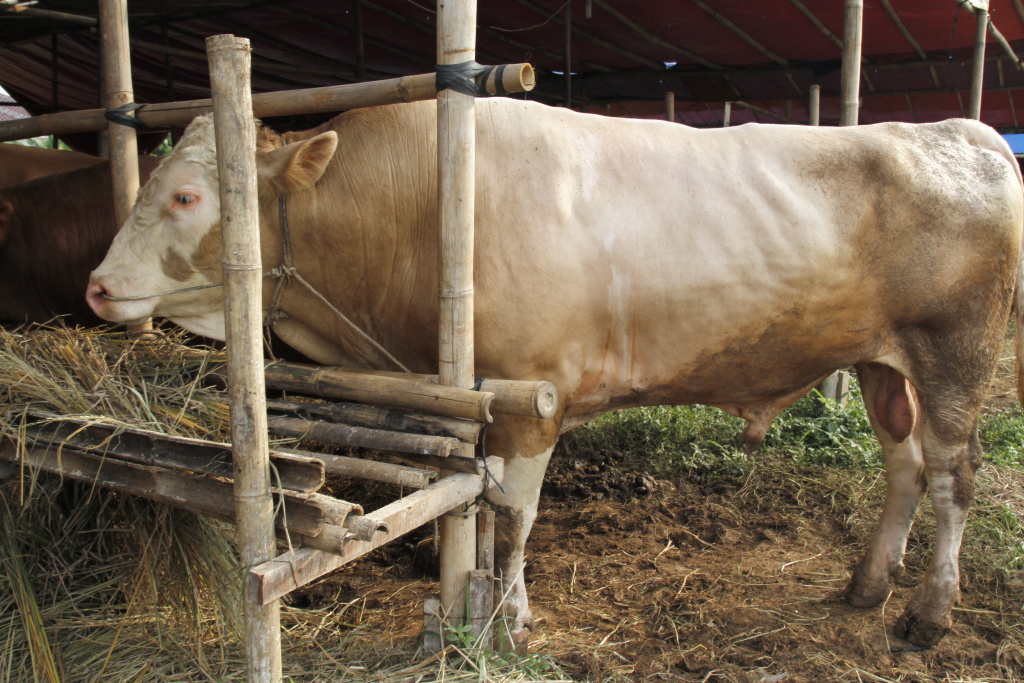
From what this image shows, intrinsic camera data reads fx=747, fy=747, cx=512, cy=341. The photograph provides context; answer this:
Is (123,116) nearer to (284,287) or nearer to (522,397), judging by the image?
(284,287)

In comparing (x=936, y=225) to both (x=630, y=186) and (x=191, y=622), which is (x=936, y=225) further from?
(x=191, y=622)

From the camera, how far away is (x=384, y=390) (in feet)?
8.23

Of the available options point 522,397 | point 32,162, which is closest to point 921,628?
point 522,397

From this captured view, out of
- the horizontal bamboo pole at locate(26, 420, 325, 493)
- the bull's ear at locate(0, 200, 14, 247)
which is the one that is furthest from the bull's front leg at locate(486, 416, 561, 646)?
the bull's ear at locate(0, 200, 14, 247)

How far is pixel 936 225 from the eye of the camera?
9.89ft

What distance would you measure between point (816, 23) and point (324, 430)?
568 centimetres

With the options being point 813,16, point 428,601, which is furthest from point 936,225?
point 813,16

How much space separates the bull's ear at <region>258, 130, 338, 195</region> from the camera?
8.66 ft

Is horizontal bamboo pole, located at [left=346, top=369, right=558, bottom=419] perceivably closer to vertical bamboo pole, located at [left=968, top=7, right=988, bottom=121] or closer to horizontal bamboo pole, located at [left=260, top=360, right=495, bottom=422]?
horizontal bamboo pole, located at [left=260, top=360, right=495, bottom=422]

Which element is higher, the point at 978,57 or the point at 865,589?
the point at 978,57

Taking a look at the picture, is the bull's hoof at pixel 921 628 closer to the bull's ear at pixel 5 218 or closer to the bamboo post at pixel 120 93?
the bamboo post at pixel 120 93

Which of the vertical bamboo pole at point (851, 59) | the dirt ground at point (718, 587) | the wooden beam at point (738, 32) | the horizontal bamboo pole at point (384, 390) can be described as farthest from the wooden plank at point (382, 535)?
the wooden beam at point (738, 32)

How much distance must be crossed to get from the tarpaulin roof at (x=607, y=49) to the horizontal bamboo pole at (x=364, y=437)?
358 cm

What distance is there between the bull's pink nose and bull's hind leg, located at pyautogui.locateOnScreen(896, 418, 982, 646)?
3.40 m
